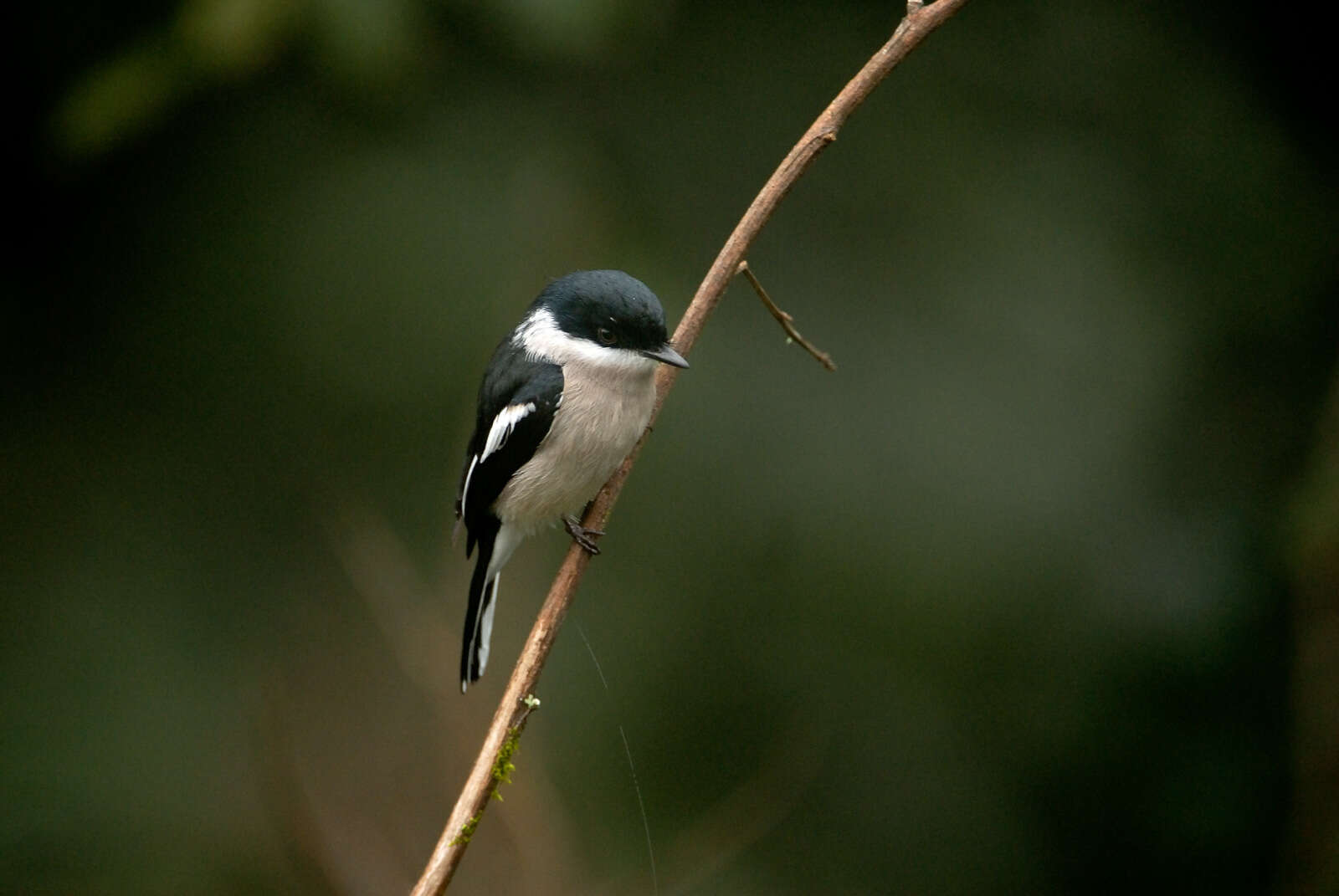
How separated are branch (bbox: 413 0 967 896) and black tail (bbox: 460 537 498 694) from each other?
0.45 metres

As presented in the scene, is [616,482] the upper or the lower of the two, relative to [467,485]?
upper

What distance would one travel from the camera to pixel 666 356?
286 cm

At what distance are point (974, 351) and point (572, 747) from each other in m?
1.92

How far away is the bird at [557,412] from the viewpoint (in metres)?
2.97

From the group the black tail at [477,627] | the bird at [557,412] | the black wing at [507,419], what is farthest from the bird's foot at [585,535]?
the black tail at [477,627]

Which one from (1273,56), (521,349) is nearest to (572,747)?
(521,349)

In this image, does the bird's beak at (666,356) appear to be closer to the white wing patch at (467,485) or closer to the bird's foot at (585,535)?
the bird's foot at (585,535)

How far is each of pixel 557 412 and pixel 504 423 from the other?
0.48ft

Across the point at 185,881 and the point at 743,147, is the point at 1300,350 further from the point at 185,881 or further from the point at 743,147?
the point at 185,881

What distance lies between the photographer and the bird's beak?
2.81 m

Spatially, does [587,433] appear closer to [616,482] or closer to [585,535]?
[616,482]

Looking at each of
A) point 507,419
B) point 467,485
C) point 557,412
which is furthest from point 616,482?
point 467,485

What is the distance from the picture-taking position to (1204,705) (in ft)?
13.0

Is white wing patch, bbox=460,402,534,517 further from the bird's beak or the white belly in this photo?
the bird's beak
